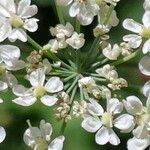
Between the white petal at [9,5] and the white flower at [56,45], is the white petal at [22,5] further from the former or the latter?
the white flower at [56,45]

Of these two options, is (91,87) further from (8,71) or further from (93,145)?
(93,145)

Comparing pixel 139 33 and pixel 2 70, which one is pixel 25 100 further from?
pixel 139 33

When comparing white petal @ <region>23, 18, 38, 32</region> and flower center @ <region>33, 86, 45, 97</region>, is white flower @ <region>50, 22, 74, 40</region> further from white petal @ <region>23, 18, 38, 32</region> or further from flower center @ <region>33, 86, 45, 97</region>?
flower center @ <region>33, 86, 45, 97</region>

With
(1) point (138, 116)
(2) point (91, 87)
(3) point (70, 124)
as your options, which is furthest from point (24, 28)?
(3) point (70, 124)

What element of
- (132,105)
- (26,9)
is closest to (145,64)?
(132,105)

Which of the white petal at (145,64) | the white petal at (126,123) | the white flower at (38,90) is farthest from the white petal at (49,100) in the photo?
the white petal at (145,64)
